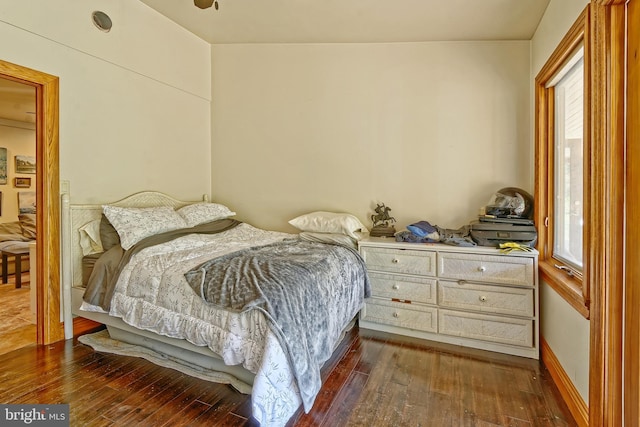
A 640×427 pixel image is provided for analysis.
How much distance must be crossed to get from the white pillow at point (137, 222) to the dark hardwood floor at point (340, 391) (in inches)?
33.2

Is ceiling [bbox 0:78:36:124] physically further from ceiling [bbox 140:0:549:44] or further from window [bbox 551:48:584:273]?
window [bbox 551:48:584:273]

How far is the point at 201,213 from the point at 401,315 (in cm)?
210

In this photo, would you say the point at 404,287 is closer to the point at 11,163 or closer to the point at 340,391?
the point at 340,391

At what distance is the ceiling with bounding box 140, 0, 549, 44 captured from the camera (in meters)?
2.50

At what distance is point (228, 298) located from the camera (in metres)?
1.67

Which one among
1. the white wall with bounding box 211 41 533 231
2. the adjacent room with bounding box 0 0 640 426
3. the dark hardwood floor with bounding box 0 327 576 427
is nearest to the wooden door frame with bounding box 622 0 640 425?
the adjacent room with bounding box 0 0 640 426

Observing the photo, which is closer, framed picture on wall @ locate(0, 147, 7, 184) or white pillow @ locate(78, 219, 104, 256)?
white pillow @ locate(78, 219, 104, 256)

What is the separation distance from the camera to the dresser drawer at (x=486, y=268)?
7.41ft

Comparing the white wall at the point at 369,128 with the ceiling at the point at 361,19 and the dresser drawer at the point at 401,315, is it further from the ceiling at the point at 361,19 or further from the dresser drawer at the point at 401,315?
the dresser drawer at the point at 401,315

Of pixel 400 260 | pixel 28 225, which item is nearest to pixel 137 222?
pixel 400 260

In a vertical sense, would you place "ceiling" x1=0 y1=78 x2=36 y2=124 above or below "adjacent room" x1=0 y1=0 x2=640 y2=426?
above

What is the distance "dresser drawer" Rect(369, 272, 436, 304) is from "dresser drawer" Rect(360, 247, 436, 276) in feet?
0.18

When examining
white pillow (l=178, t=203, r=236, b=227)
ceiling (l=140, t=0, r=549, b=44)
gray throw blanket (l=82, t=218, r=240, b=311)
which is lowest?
gray throw blanket (l=82, t=218, r=240, b=311)

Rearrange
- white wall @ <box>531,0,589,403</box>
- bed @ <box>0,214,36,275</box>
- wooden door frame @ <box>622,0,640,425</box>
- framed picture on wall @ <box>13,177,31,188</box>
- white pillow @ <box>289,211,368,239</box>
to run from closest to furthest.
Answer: wooden door frame @ <box>622,0,640,425</box>, white wall @ <box>531,0,589,403</box>, white pillow @ <box>289,211,368,239</box>, bed @ <box>0,214,36,275</box>, framed picture on wall @ <box>13,177,31,188</box>
